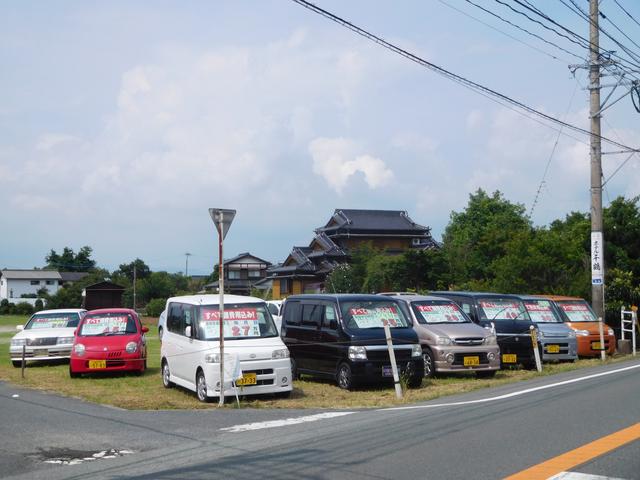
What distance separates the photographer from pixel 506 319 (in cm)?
1888

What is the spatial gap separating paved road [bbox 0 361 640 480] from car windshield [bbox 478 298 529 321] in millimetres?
6053

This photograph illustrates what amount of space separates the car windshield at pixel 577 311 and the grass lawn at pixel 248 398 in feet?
6.76

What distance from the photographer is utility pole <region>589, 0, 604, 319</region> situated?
23688mm

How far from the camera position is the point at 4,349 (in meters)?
29.5

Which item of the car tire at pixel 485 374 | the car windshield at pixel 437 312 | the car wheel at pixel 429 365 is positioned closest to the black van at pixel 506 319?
the car tire at pixel 485 374

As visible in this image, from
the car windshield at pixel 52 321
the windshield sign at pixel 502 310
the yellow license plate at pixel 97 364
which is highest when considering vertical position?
the windshield sign at pixel 502 310

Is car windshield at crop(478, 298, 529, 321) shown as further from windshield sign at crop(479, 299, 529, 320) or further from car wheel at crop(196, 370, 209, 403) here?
car wheel at crop(196, 370, 209, 403)

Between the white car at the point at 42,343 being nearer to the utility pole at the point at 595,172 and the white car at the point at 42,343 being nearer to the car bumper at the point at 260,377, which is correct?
the car bumper at the point at 260,377

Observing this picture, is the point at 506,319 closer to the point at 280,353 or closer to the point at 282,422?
the point at 280,353

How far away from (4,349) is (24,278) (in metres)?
73.7

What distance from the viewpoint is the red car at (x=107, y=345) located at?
1733 cm

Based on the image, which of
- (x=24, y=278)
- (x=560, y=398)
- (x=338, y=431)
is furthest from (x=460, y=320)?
(x=24, y=278)

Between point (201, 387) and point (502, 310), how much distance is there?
29.8 ft

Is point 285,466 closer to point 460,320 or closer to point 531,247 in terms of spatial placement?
point 460,320
